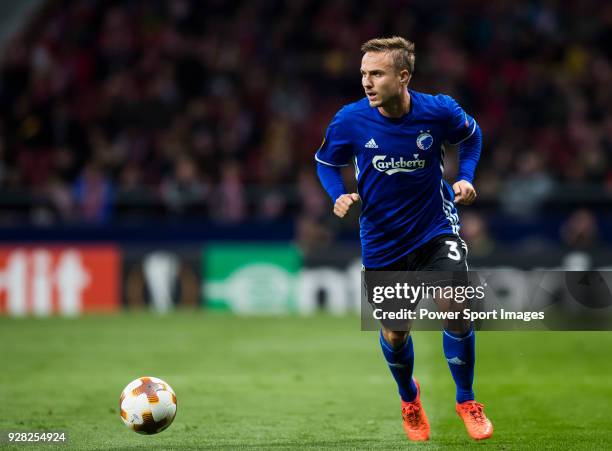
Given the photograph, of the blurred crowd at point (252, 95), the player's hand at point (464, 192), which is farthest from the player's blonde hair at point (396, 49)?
the blurred crowd at point (252, 95)

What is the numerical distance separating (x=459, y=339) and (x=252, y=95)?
40.6 ft

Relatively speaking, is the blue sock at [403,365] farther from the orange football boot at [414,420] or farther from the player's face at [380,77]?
the player's face at [380,77]

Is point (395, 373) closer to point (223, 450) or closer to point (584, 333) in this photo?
point (223, 450)

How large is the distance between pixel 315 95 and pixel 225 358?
28.4ft

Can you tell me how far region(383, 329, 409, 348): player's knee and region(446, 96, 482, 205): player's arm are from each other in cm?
88

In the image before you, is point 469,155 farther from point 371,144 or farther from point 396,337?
point 396,337

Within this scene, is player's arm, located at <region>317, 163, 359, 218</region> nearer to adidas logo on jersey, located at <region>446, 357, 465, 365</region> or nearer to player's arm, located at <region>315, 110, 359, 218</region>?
player's arm, located at <region>315, 110, 359, 218</region>

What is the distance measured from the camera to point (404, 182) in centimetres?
650

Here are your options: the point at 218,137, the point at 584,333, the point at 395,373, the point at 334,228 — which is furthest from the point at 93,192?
the point at 395,373

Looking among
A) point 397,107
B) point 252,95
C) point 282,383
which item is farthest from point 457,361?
point 252,95

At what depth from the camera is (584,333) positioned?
1401cm

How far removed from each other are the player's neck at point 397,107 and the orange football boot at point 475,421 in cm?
181

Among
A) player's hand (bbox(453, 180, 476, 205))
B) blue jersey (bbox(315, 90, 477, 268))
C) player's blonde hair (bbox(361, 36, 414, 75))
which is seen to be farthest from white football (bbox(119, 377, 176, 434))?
player's blonde hair (bbox(361, 36, 414, 75))

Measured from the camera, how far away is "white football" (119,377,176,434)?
20.9 feet
